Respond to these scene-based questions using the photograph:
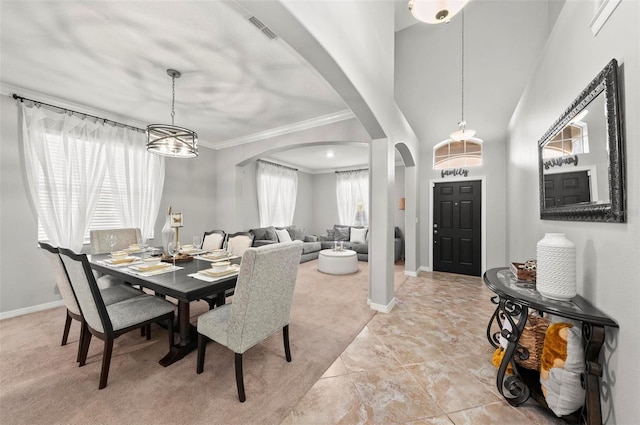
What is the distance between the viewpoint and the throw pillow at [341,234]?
272 inches

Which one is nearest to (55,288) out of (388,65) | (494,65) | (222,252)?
(222,252)

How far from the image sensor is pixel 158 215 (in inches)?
165

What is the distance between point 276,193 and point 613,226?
20.4 feet

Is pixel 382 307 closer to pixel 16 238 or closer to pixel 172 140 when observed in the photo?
pixel 172 140

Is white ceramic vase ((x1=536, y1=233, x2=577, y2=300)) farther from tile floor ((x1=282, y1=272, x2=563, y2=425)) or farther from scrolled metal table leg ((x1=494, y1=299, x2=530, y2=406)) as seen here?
tile floor ((x1=282, y1=272, x2=563, y2=425))

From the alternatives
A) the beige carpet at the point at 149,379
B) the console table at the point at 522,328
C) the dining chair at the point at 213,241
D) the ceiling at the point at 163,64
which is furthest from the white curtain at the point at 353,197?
the console table at the point at 522,328

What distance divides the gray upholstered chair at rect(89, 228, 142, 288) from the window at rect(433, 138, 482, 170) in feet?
18.3

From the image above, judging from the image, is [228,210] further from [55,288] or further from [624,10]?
[624,10]

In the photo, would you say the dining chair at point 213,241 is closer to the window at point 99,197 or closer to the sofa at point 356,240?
the window at point 99,197

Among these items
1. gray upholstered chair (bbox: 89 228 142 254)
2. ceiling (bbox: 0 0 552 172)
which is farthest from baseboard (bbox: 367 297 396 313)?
gray upholstered chair (bbox: 89 228 142 254)

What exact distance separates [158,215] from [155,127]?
230cm

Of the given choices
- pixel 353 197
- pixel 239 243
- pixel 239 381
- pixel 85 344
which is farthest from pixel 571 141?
pixel 353 197

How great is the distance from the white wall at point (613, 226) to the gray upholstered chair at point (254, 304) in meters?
1.73

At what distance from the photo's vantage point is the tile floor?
1463 millimetres
